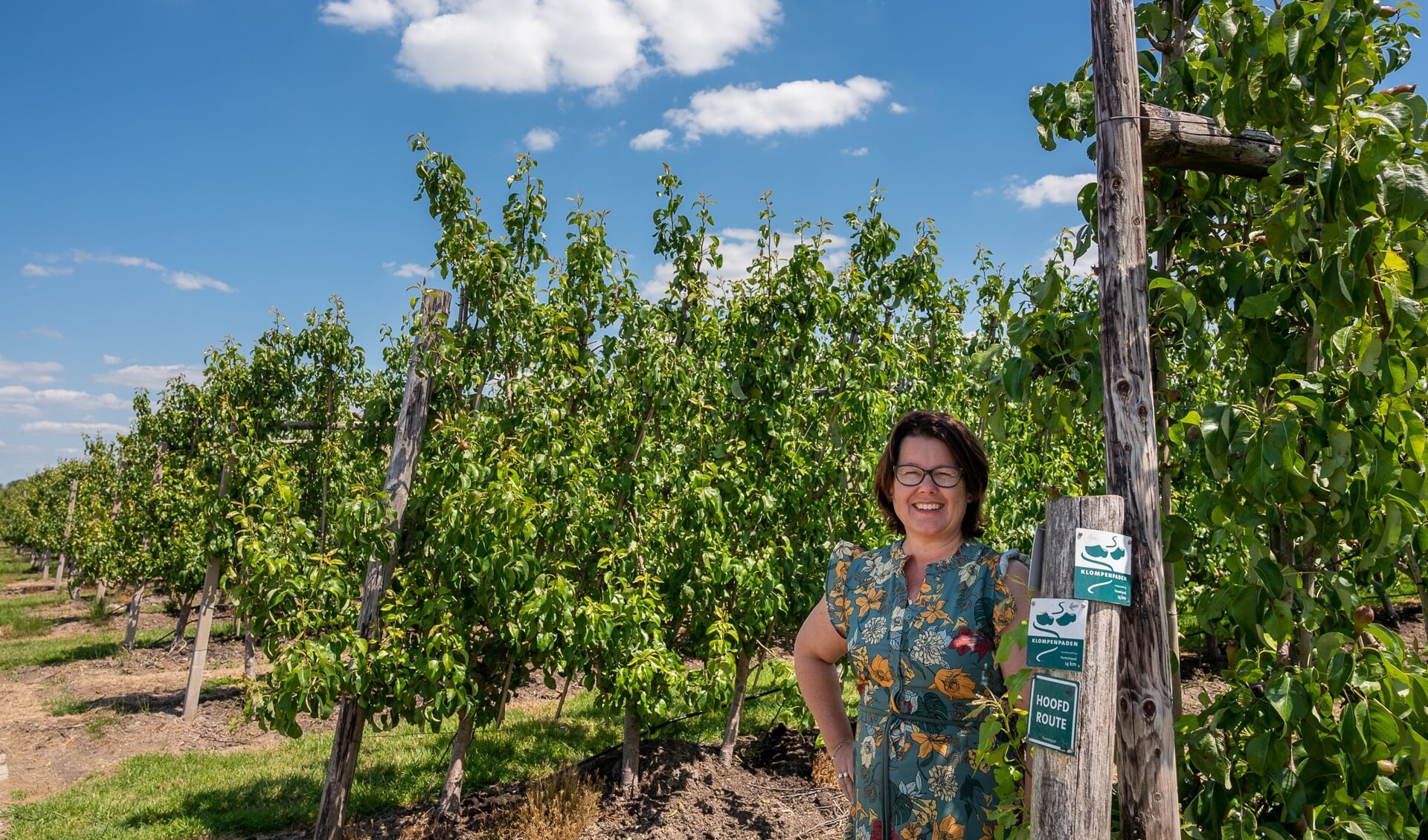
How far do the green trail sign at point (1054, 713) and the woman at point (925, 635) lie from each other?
0.64ft

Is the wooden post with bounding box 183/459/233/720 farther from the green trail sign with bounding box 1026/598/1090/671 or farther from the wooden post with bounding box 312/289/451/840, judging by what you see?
the green trail sign with bounding box 1026/598/1090/671

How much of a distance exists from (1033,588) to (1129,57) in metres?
1.22

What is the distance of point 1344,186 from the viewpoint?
178cm

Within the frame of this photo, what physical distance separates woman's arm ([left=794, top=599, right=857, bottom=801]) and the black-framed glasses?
1.48ft

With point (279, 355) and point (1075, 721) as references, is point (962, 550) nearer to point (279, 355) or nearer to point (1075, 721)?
point (1075, 721)

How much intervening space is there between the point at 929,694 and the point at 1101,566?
564 mm

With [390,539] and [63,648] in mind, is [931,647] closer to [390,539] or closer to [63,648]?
[390,539]

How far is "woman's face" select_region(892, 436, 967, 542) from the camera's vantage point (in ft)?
7.02

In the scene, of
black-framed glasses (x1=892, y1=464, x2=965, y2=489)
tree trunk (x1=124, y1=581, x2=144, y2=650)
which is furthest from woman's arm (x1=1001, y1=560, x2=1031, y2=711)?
tree trunk (x1=124, y1=581, x2=144, y2=650)

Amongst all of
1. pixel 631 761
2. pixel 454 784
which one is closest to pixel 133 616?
pixel 454 784

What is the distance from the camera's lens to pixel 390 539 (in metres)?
4.53

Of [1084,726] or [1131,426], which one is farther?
[1131,426]

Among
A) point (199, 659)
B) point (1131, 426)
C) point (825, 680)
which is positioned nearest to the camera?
point (1131, 426)

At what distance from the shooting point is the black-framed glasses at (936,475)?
213 centimetres
